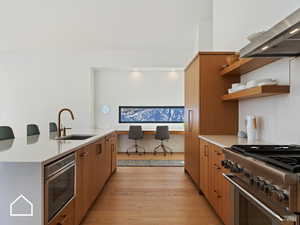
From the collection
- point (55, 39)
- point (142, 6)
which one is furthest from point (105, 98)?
point (142, 6)

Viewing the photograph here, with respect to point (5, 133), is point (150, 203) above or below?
below

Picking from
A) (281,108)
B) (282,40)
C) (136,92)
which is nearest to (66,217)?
(282,40)

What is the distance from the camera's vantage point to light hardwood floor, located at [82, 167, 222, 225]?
9.39ft

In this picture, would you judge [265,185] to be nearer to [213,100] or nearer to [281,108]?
[281,108]

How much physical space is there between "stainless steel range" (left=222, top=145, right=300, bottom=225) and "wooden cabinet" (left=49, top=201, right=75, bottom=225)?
1.33 metres

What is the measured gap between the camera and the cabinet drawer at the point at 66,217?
1.84 meters

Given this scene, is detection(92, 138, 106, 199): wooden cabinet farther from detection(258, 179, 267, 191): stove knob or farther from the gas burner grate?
detection(258, 179, 267, 191): stove knob

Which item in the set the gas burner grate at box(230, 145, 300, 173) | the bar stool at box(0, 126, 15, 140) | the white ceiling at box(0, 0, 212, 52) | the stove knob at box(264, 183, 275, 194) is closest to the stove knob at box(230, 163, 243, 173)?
the gas burner grate at box(230, 145, 300, 173)

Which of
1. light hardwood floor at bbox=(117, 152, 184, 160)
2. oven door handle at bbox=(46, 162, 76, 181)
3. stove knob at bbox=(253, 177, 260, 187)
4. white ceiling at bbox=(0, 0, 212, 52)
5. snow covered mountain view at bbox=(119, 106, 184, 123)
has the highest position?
white ceiling at bbox=(0, 0, 212, 52)

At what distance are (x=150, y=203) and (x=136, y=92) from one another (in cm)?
500

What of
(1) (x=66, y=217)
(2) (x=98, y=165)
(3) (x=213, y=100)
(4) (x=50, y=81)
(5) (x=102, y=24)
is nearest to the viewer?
(1) (x=66, y=217)

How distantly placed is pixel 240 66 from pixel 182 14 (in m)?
2.77

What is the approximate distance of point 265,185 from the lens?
1.41m

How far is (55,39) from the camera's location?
6727 millimetres
